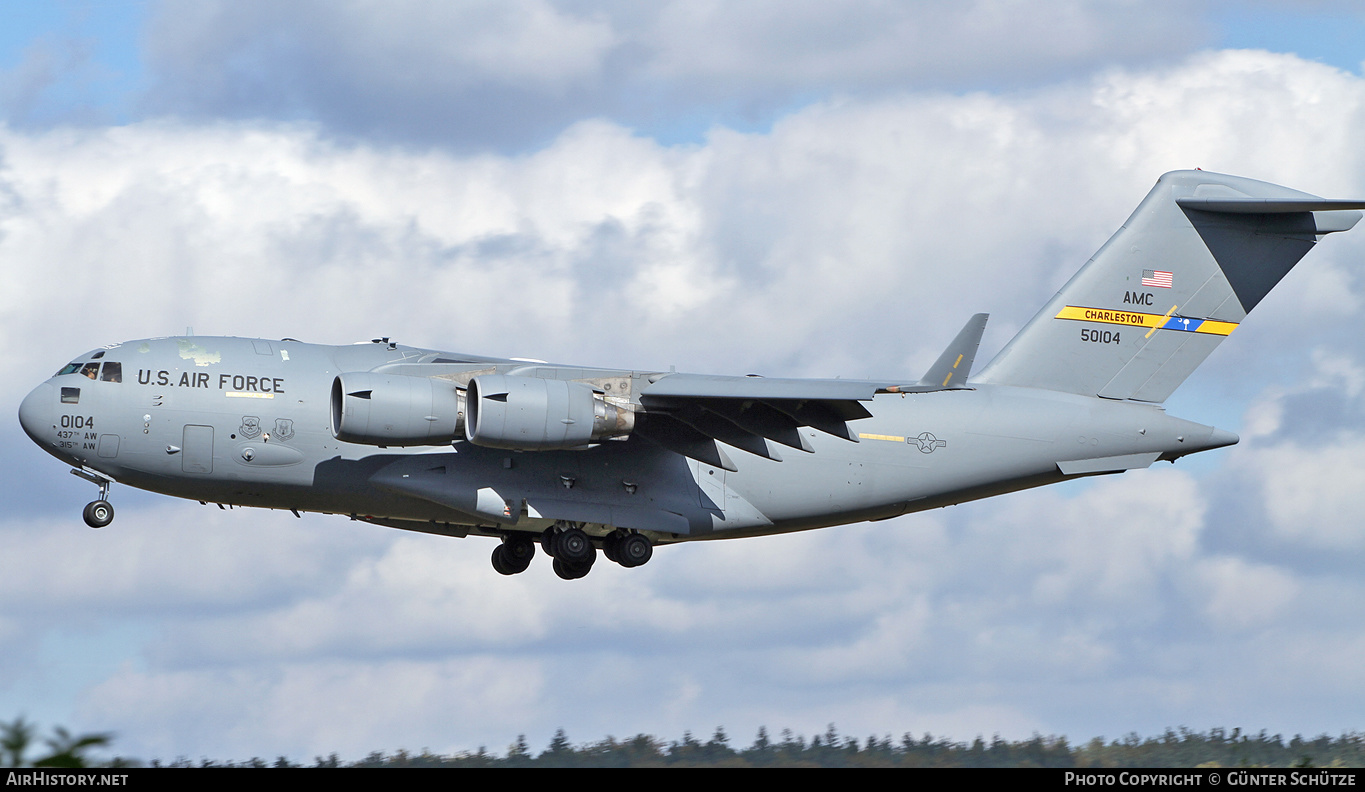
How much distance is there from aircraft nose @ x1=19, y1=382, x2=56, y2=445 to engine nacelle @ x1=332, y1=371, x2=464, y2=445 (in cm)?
289

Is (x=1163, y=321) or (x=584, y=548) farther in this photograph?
(x=1163, y=321)

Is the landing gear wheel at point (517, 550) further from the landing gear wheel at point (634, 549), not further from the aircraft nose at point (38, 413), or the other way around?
the aircraft nose at point (38, 413)

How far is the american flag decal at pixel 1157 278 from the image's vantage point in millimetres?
17797

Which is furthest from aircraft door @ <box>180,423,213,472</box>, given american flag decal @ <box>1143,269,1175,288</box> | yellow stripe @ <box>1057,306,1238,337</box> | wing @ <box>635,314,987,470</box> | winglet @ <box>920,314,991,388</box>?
american flag decal @ <box>1143,269,1175,288</box>

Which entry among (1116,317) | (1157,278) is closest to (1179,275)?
(1157,278)

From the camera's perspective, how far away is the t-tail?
57.5 ft

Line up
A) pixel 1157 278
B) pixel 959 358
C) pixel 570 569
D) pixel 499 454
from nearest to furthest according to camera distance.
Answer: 1. pixel 959 358
2. pixel 499 454
3. pixel 570 569
4. pixel 1157 278

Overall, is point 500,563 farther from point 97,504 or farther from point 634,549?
point 97,504

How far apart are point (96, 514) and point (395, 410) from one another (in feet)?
11.7

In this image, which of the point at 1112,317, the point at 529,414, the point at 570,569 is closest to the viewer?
the point at 529,414

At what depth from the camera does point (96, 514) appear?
48.2 feet

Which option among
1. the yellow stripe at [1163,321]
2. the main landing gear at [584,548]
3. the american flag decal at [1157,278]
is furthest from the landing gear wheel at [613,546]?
the american flag decal at [1157,278]
